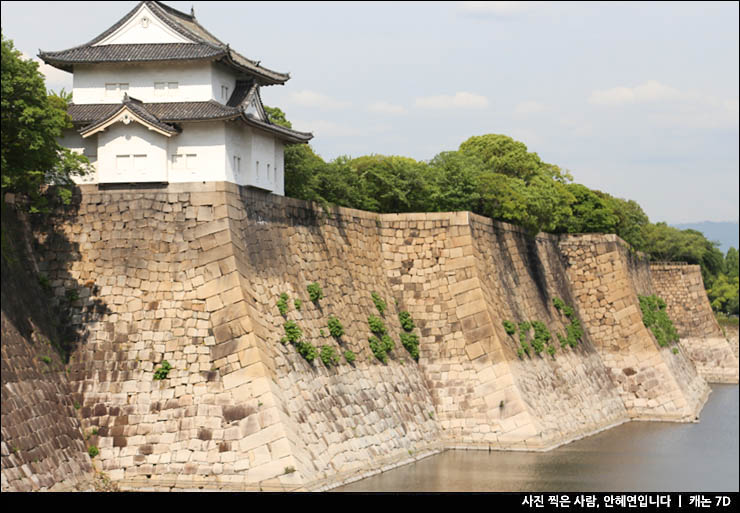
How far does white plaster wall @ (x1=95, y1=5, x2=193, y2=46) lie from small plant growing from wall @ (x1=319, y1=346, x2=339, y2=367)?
9.96 metres

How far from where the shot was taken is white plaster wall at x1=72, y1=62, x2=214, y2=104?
29984 millimetres

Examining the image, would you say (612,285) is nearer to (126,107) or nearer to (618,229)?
(618,229)

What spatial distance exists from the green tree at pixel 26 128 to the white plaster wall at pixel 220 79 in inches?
190

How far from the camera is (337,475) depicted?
90.4 feet

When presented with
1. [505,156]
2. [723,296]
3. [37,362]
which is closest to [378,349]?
[37,362]

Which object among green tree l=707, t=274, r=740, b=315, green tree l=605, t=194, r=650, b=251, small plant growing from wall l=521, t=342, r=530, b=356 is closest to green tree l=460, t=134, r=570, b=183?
green tree l=605, t=194, r=650, b=251

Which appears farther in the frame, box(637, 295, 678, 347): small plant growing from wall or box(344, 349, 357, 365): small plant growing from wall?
box(637, 295, 678, 347): small plant growing from wall

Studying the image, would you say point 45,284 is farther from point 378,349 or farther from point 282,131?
point 378,349

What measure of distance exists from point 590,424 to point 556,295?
7.67 metres

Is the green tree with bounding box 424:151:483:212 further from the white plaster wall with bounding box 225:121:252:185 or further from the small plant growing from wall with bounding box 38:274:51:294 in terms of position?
the small plant growing from wall with bounding box 38:274:51:294

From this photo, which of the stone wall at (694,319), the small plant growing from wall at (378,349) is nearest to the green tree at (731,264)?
the stone wall at (694,319)

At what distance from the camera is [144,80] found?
30.1 metres

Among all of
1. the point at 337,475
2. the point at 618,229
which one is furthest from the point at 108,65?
the point at 618,229

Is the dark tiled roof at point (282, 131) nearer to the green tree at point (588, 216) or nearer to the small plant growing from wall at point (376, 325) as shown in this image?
the small plant growing from wall at point (376, 325)
